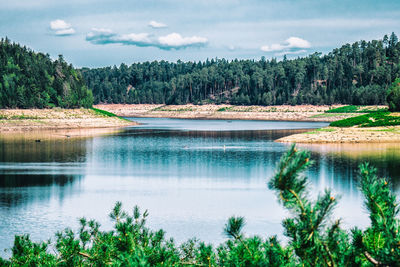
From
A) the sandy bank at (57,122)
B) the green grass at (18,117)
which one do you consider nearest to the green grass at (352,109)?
the sandy bank at (57,122)

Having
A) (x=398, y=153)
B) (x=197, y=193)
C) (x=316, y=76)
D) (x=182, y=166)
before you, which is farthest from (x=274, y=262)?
(x=316, y=76)

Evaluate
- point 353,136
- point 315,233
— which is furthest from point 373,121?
point 315,233

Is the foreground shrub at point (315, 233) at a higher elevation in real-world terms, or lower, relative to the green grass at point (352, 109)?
lower

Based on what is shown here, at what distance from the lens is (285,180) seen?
4.93 m

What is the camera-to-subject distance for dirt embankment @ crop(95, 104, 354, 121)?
14450 cm

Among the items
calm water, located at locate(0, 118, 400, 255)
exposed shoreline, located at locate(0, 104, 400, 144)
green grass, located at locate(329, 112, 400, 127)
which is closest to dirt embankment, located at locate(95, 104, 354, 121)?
exposed shoreline, located at locate(0, 104, 400, 144)

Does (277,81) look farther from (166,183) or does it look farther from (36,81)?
(166,183)

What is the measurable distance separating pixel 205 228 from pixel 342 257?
643 inches

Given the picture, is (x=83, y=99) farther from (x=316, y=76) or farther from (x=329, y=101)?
(x=316, y=76)

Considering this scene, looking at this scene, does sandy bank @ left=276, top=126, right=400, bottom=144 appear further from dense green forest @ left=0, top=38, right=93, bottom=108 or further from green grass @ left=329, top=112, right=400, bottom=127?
dense green forest @ left=0, top=38, right=93, bottom=108

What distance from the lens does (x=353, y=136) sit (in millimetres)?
63406

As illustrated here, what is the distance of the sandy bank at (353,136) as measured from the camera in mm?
61969

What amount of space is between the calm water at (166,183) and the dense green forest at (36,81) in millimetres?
49184

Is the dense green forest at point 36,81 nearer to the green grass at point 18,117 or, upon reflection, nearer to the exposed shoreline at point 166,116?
the exposed shoreline at point 166,116
